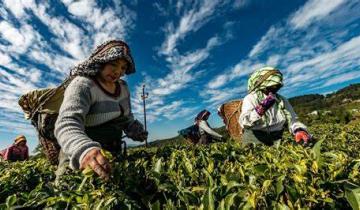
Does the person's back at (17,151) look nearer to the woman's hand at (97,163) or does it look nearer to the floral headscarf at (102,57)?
the floral headscarf at (102,57)

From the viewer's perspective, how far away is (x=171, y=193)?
1.79m

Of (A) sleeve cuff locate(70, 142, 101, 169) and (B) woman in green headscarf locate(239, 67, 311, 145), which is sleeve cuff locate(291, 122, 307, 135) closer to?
(B) woman in green headscarf locate(239, 67, 311, 145)

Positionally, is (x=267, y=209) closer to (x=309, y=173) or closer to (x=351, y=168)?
(x=309, y=173)

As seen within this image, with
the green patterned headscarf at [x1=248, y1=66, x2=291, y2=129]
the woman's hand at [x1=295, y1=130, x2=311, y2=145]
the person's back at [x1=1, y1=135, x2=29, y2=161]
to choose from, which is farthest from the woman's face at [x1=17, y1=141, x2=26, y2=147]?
the woman's hand at [x1=295, y1=130, x2=311, y2=145]

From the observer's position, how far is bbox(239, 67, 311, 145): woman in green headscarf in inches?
191

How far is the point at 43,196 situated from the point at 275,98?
3721 mm

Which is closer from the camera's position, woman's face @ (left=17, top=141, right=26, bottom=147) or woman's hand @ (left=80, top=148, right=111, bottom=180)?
woman's hand @ (left=80, top=148, right=111, bottom=180)

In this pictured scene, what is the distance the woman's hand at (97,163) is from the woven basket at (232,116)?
209 inches

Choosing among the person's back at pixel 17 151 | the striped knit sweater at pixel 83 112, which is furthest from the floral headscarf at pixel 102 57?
the person's back at pixel 17 151

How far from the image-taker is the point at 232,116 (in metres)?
7.38

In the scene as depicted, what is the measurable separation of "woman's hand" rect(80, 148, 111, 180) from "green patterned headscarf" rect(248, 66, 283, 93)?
3.39 metres

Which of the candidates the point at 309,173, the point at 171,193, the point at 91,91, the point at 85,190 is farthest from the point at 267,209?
the point at 91,91

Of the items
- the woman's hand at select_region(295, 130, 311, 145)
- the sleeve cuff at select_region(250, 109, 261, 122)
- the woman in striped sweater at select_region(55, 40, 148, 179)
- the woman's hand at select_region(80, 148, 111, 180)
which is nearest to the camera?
the woman's hand at select_region(80, 148, 111, 180)

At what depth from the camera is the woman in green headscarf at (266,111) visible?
15.9 feet
